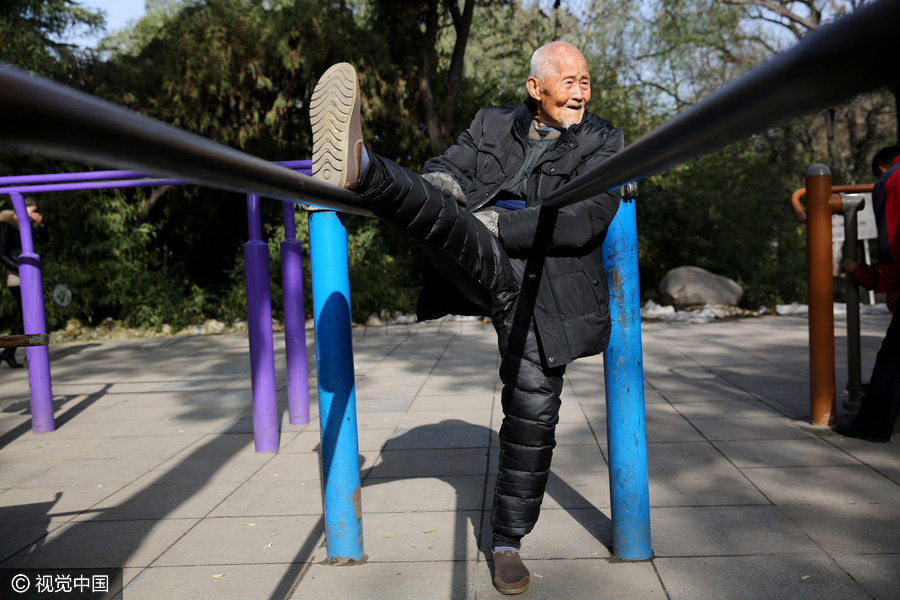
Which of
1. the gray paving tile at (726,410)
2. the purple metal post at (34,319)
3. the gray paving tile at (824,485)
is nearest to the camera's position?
the gray paving tile at (824,485)

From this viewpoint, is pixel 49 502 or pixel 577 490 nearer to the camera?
pixel 577 490

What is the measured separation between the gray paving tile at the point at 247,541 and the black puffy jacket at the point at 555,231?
3.47 ft

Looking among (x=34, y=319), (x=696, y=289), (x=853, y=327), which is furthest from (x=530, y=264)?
(x=696, y=289)

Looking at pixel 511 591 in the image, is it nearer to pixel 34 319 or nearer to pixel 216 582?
pixel 216 582

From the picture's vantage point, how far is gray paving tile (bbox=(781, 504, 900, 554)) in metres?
2.55

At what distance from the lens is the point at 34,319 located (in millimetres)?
4652

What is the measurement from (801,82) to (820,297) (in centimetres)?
402

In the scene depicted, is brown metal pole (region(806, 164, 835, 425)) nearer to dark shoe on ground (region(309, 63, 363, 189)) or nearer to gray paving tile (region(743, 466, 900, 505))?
gray paving tile (region(743, 466, 900, 505))

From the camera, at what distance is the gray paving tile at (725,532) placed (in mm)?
2572

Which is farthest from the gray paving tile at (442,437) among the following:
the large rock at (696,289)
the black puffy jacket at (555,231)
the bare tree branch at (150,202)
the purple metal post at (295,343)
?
the bare tree branch at (150,202)

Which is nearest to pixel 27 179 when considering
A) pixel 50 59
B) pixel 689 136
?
pixel 689 136

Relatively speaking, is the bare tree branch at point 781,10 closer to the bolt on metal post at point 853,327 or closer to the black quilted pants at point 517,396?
the bolt on metal post at point 853,327

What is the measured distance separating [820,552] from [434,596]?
1314mm

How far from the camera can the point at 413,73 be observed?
12.2 m
